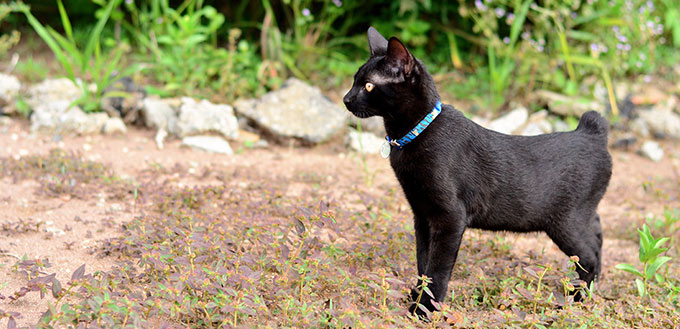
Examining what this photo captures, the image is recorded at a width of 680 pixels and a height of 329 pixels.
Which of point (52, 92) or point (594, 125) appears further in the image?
point (52, 92)

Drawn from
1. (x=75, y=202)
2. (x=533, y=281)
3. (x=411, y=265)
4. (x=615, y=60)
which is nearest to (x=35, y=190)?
(x=75, y=202)

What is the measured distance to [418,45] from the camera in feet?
22.1

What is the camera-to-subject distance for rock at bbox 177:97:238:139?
535cm

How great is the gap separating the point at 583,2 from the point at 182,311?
560 centimetres

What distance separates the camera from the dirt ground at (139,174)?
3.30 m

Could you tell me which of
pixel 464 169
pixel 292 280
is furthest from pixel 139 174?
pixel 464 169

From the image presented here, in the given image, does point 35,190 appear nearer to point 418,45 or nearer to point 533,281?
point 533,281

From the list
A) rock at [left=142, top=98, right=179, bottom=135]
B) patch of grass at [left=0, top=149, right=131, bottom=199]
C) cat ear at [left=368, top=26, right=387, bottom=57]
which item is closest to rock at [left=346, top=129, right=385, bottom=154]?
rock at [left=142, top=98, right=179, bottom=135]

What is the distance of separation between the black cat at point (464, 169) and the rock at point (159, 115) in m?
2.75

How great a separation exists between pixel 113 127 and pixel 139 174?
0.98m

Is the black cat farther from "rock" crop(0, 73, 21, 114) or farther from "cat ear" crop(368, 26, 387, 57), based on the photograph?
"rock" crop(0, 73, 21, 114)

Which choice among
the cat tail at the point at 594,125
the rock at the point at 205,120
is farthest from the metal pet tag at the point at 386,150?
the rock at the point at 205,120

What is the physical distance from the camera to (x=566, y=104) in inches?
241

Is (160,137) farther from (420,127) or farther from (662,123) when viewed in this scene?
(662,123)
